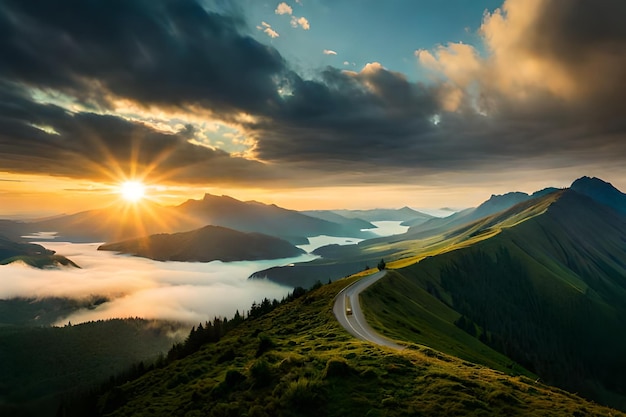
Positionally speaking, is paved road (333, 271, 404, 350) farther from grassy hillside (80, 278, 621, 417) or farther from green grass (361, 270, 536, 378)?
grassy hillside (80, 278, 621, 417)

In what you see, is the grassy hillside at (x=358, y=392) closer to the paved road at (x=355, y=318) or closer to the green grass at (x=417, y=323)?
the paved road at (x=355, y=318)

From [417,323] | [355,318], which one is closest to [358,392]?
[355,318]

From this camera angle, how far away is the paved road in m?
60.9

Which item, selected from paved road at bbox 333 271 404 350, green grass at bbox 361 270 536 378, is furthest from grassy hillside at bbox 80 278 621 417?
green grass at bbox 361 270 536 378

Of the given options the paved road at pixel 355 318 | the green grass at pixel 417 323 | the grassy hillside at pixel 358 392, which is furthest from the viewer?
the green grass at pixel 417 323

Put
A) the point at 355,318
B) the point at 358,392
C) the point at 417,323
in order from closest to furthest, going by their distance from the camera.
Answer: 1. the point at 358,392
2. the point at 355,318
3. the point at 417,323

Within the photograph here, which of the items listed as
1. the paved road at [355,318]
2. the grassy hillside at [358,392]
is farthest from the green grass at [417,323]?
Result: the grassy hillside at [358,392]

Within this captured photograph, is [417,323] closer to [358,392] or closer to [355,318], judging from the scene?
[355,318]

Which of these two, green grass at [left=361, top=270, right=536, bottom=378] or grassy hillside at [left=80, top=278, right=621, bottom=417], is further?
green grass at [left=361, top=270, right=536, bottom=378]

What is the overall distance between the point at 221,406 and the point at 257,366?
5.68m

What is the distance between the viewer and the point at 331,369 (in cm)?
3519

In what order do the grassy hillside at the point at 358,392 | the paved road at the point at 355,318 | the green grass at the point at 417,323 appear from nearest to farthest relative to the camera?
the grassy hillside at the point at 358,392, the paved road at the point at 355,318, the green grass at the point at 417,323

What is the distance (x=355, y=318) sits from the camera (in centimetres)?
7944

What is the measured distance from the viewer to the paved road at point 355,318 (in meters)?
60.9
